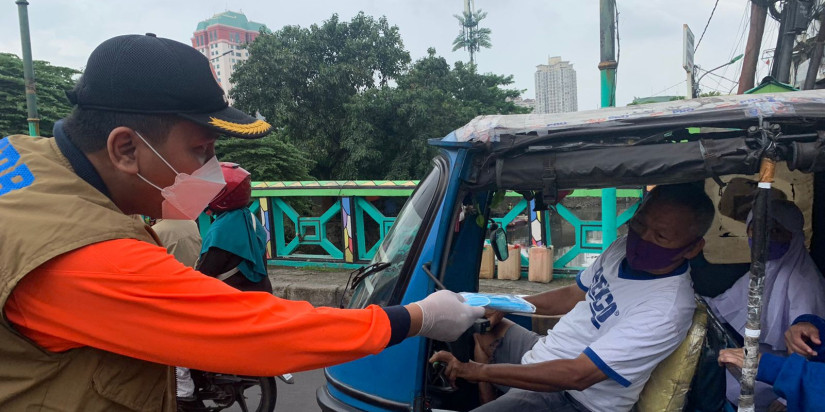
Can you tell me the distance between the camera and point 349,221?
645 centimetres

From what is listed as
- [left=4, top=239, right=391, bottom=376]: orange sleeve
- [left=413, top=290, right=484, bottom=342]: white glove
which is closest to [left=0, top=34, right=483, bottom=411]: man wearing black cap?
[left=4, top=239, right=391, bottom=376]: orange sleeve

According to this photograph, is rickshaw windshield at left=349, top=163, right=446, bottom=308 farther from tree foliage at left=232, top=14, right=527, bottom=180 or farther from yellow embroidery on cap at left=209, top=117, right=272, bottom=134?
tree foliage at left=232, top=14, right=527, bottom=180

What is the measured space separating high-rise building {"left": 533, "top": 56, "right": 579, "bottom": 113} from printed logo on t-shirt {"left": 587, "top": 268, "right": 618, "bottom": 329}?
19.9m

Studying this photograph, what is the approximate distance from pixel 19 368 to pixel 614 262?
221 centimetres

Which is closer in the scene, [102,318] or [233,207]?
[102,318]

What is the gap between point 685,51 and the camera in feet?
16.7

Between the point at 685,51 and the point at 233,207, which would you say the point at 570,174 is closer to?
the point at 233,207

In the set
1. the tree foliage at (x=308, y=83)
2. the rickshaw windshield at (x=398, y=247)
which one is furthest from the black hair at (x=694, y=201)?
the tree foliage at (x=308, y=83)

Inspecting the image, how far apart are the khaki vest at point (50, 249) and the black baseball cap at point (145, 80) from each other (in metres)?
0.17

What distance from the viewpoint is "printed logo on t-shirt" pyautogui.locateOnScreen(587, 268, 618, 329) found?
219 centimetres

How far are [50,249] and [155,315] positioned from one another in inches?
8.7

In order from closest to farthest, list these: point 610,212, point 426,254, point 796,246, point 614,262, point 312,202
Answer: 1. point 426,254
2. point 796,246
3. point 614,262
4. point 610,212
5. point 312,202

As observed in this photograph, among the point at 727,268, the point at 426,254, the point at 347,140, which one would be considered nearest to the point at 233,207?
the point at 426,254

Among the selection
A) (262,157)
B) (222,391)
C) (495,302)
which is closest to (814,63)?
(495,302)
